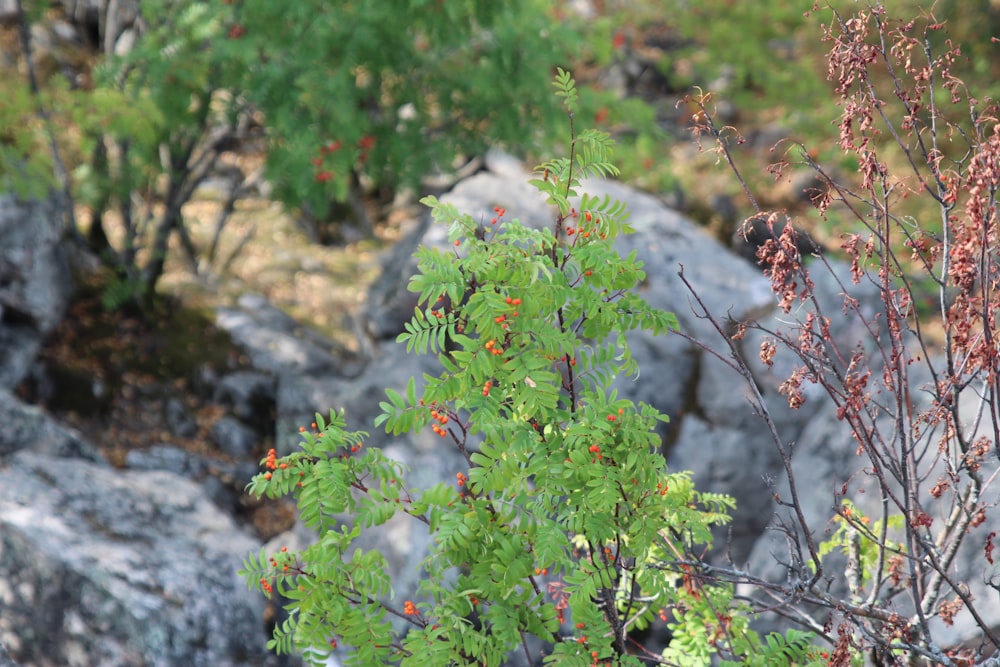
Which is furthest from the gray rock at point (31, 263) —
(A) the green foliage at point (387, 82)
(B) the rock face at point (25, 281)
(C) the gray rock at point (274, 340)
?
(A) the green foliage at point (387, 82)

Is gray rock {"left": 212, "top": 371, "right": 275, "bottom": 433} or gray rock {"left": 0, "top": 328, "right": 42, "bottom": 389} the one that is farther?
gray rock {"left": 212, "top": 371, "right": 275, "bottom": 433}

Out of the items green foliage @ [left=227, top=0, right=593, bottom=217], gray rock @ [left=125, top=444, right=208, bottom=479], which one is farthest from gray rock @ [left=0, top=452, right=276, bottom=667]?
green foliage @ [left=227, top=0, right=593, bottom=217]

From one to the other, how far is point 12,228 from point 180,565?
3757 mm

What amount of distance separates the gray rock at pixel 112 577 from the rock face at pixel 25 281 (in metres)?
1.58

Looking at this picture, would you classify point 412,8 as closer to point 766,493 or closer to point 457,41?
point 457,41

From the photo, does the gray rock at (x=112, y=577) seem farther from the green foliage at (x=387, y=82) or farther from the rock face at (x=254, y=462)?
the green foliage at (x=387, y=82)

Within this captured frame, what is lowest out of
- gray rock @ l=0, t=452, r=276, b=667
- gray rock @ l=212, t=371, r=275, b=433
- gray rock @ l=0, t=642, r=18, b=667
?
gray rock @ l=212, t=371, r=275, b=433

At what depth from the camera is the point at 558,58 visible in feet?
23.9

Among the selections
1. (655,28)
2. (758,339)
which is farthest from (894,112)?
(758,339)

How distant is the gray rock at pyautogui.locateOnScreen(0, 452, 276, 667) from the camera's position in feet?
16.8

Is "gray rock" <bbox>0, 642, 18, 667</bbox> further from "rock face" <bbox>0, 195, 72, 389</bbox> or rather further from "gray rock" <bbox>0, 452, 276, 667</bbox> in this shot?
"rock face" <bbox>0, 195, 72, 389</bbox>

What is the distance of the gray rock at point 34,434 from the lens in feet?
21.5

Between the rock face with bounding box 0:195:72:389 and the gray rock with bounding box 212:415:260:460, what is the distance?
67.7 inches

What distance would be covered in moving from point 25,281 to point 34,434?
1685 mm
